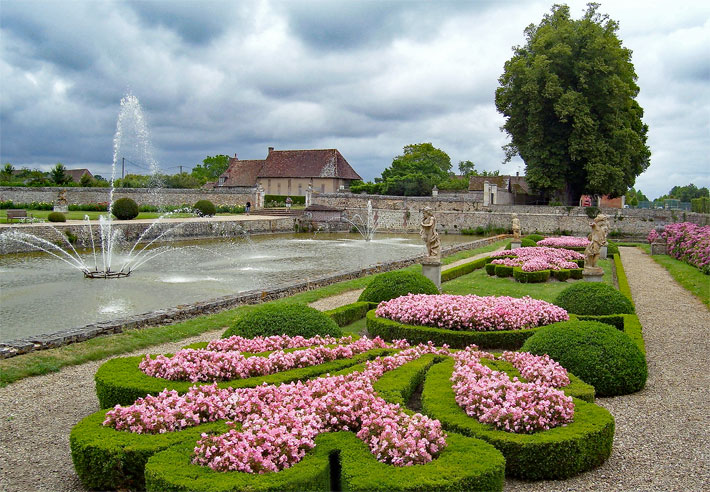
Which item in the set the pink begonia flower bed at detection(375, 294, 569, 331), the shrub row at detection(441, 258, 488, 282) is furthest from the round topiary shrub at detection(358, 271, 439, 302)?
the shrub row at detection(441, 258, 488, 282)

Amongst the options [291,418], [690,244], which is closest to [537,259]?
[690,244]

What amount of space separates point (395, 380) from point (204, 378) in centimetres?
206

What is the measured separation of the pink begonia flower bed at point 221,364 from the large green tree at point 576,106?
3240cm

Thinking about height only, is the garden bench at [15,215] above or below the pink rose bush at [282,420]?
above

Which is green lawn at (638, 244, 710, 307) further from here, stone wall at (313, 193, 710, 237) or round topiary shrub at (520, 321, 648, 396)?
stone wall at (313, 193, 710, 237)

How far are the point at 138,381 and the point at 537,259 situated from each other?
47.0ft

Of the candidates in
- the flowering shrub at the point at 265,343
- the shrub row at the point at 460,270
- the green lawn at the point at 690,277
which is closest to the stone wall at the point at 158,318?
the shrub row at the point at 460,270

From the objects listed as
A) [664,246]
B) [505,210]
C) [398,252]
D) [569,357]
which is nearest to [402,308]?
[569,357]

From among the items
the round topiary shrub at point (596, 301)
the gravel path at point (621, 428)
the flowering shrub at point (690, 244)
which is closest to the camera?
the gravel path at point (621, 428)

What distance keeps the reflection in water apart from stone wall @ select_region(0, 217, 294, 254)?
2.25 metres

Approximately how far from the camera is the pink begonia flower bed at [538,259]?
17173mm

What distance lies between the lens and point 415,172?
2468 inches

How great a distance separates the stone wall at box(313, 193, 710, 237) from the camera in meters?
38.9

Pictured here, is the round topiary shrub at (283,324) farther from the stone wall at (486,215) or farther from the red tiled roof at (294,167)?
the red tiled roof at (294,167)
